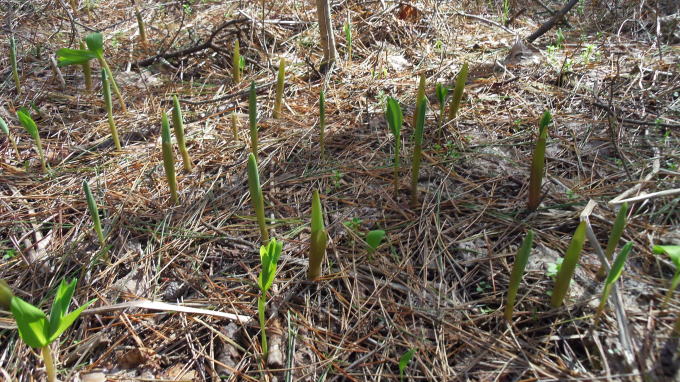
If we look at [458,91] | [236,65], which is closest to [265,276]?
[458,91]

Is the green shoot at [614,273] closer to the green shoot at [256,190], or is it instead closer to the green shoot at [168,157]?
the green shoot at [256,190]

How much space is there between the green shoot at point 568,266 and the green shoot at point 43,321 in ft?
4.15

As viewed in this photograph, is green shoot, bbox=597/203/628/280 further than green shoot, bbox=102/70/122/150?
No

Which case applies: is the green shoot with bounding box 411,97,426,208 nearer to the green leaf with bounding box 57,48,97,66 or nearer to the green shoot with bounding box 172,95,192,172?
the green shoot with bounding box 172,95,192,172

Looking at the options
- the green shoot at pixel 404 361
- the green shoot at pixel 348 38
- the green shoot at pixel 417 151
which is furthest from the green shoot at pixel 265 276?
the green shoot at pixel 348 38

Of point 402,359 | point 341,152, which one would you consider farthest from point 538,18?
point 402,359

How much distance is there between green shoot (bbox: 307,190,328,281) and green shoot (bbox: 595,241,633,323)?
0.78 meters

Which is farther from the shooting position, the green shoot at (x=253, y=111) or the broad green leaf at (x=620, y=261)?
the green shoot at (x=253, y=111)

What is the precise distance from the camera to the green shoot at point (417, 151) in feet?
5.39

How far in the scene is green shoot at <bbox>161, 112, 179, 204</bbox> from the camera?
69.7 inches

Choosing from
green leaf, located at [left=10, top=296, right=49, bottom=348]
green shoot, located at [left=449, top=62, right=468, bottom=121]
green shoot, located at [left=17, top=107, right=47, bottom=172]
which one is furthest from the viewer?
green shoot, located at [left=449, top=62, right=468, bottom=121]

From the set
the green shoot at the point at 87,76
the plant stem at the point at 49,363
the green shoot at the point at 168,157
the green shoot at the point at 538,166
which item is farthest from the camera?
the green shoot at the point at 87,76

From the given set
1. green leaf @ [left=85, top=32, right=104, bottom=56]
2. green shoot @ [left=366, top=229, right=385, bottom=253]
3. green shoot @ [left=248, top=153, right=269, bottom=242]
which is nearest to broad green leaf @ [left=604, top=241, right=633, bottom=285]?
green shoot @ [left=366, top=229, right=385, bottom=253]

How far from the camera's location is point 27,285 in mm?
1628
